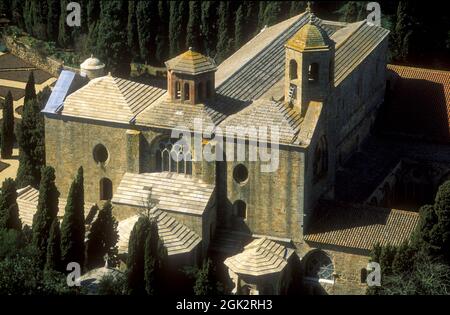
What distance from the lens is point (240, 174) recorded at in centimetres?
6250

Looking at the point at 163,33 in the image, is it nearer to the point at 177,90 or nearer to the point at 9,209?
the point at 177,90

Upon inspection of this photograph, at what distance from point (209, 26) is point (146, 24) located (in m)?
5.12

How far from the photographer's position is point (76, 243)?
60188 millimetres

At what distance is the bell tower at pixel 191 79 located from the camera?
6319cm

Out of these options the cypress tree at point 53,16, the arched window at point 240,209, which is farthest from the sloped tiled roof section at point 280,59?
the cypress tree at point 53,16

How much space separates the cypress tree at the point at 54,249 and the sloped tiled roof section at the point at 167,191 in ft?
13.3

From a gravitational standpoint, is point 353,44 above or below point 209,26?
above

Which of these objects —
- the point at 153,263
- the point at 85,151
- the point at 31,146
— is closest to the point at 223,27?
the point at 31,146

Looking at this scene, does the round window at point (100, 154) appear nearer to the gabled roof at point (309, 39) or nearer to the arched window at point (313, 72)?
the gabled roof at point (309, 39)

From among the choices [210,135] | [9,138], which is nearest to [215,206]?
[210,135]

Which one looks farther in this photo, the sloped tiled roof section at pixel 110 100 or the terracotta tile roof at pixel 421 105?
the terracotta tile roof at pixel 421 105

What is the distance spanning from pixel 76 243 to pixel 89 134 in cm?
730

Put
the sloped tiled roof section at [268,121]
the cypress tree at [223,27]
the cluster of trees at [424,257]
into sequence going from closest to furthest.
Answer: the cluster of trees at [424,257] < the sloped tiled roof section at [268,121] < the cypress tree at [223,27]

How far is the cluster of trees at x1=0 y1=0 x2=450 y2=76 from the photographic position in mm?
91250
